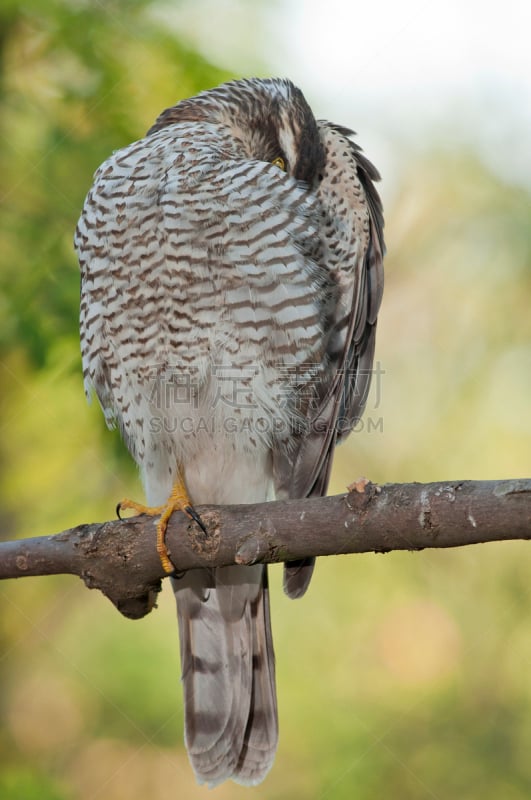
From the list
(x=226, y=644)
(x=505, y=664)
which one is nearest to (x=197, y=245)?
(x=226, y=644)

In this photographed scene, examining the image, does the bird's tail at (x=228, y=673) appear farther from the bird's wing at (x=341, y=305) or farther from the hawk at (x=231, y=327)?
the bird's wing at (x=341, y=305)

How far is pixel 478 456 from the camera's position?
4840mm

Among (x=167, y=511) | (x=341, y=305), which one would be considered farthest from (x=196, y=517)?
(x=341, y=305)

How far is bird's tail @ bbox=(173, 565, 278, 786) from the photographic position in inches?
131

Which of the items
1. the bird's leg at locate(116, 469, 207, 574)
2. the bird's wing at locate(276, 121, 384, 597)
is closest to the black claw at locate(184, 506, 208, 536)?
the bird's leg at locate(116, 469, 207, 574)

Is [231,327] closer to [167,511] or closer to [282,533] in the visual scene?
[167,511]

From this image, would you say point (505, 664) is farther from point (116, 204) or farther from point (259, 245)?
point (116, 204)

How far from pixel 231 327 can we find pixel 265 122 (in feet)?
3.25

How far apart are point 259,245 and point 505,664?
116 inches

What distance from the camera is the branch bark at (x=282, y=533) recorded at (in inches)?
80.0

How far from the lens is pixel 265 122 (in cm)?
352

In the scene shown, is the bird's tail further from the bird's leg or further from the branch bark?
the branch bark

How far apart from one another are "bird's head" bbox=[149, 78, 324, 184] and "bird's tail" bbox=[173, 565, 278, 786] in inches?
64.2

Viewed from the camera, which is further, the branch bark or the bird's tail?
the bird's tail
